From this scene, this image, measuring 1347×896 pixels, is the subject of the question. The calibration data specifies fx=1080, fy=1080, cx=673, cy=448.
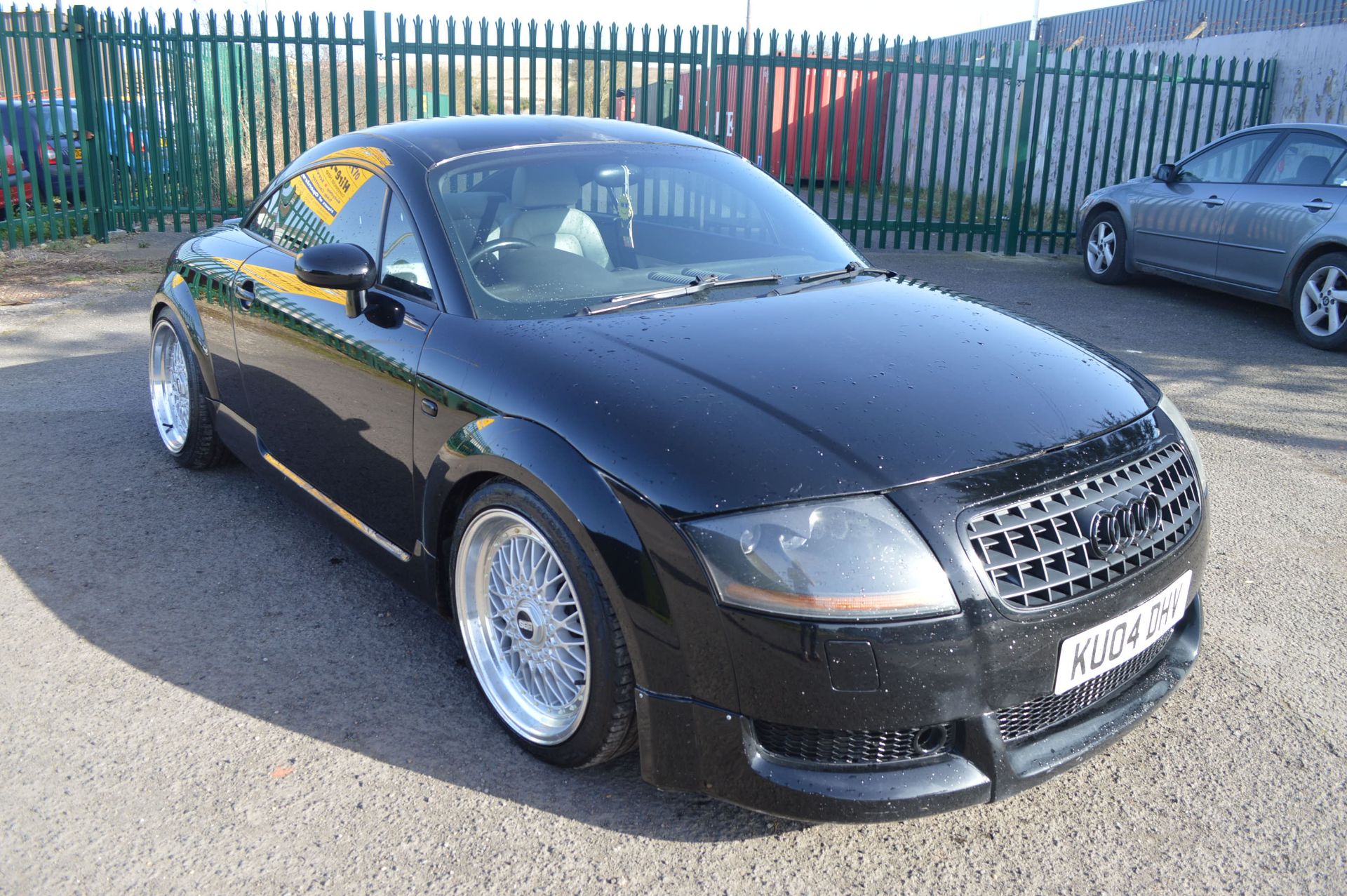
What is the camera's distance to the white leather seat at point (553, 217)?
3436mm

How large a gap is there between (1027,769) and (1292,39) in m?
13.8

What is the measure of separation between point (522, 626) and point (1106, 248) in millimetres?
9154

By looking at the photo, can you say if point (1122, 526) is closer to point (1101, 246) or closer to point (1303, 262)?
point (1303, 262)

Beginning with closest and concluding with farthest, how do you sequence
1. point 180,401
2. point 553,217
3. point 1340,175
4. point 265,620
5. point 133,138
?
point 553,217 < point 265,620 < point 180,401 < point 1340,175 < point 133,138

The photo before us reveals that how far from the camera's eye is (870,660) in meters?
2.22

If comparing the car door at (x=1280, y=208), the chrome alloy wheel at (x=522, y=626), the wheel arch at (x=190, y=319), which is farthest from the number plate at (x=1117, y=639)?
the car door at (x=1280, y=208)

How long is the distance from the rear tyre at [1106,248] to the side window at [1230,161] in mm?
837

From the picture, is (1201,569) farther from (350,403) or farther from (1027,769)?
(350,403)

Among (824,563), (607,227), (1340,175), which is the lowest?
(824,563)

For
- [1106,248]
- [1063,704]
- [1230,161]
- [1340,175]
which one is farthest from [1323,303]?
[1063,704]

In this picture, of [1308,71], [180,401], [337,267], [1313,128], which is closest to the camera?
[337,267]

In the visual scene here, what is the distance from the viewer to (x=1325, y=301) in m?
7.83

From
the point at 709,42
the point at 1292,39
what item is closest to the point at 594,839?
the point at 709,42

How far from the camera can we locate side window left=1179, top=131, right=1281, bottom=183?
8766 millimetres
